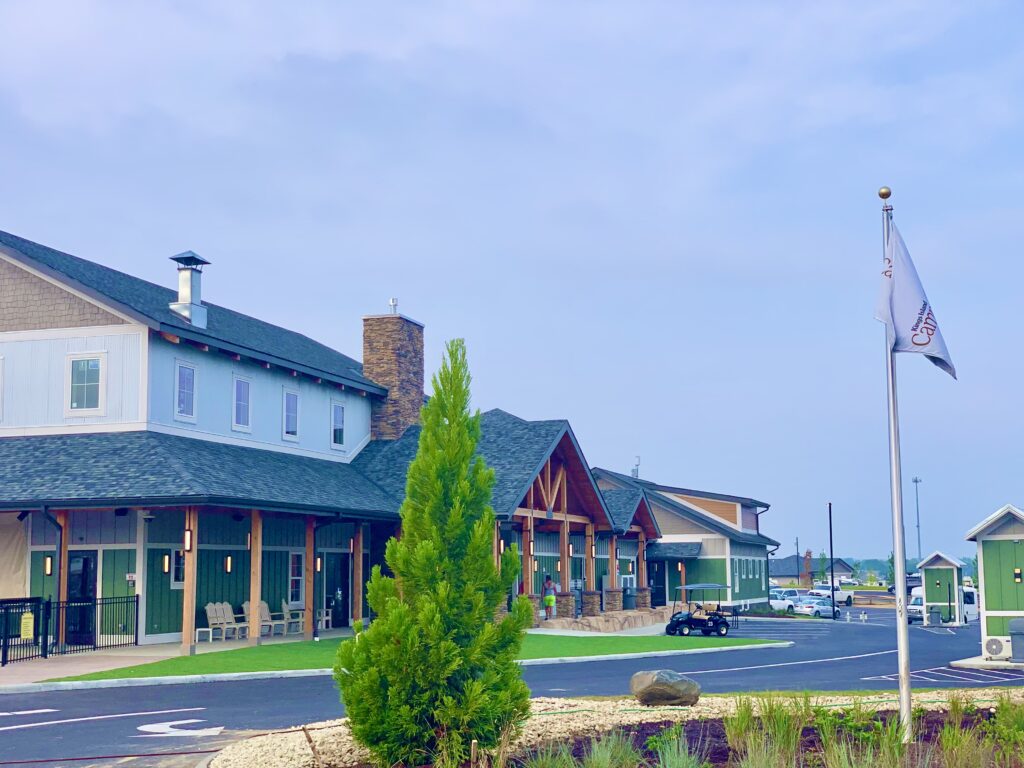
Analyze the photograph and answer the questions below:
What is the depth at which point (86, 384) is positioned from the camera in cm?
3150

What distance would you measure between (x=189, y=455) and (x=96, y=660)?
5767 mm

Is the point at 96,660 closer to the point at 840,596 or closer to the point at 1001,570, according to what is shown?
the point at 1001,570

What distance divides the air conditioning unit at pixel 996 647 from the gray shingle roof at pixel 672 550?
34941 millimetres

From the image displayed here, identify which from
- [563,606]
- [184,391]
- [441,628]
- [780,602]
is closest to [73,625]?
[184,391]

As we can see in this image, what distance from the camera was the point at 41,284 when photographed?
32.0m

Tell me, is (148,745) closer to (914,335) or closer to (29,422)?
(914,335)

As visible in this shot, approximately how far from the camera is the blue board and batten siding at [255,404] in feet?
104

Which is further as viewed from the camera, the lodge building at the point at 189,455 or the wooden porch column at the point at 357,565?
the wooden porch column at the point at 357,565

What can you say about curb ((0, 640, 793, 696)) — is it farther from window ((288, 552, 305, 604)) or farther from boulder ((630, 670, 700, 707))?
window ((288, 552, 305, 604))

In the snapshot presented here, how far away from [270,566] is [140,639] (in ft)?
19.2

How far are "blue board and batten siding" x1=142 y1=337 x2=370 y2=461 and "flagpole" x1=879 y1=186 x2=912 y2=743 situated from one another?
22073 mm

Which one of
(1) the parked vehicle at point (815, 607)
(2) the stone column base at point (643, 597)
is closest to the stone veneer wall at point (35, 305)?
(2) the stone column base at point (643, 597)

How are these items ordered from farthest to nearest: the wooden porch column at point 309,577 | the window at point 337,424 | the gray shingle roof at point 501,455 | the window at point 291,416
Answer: the window at point 337,424 < the gray shingle roof at point 501,455 < the window at point 291,416 < the wooden porch column at point 309,577

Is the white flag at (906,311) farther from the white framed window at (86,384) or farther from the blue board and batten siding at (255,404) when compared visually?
the white framed window at (86,384)
